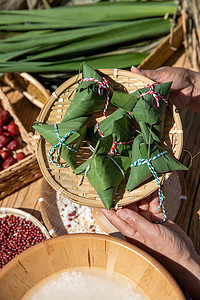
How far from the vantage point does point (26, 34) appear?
198 cm

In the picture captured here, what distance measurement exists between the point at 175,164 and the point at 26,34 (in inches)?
53.5

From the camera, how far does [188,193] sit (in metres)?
1.76

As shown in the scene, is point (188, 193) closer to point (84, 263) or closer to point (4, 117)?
point (84, 263)

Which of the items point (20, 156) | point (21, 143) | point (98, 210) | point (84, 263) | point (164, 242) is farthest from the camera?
point (21, 143)

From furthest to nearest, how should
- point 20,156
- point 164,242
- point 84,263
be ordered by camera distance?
point 20,156, point 164,242, point 84,263

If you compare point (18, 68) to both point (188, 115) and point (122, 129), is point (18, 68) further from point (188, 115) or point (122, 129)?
point (188, 115)

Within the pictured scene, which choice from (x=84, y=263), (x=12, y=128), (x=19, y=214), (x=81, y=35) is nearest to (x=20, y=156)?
(x=12, y=128)

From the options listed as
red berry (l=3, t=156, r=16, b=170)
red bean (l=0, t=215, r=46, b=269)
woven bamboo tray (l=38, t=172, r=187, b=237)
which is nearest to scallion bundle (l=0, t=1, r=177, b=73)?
red berry (l=3, t=156, r=16, b=170)

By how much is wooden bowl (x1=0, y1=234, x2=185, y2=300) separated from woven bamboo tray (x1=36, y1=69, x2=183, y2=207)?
204 millimetres

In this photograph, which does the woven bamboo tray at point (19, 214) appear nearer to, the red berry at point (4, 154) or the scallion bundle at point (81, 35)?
the red berry at point (4, 154)

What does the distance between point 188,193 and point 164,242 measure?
62 cm

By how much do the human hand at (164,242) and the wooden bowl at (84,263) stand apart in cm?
20

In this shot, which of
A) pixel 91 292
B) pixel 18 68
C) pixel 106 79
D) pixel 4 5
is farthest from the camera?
pixel 4 5

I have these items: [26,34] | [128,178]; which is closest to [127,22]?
[26,34]
